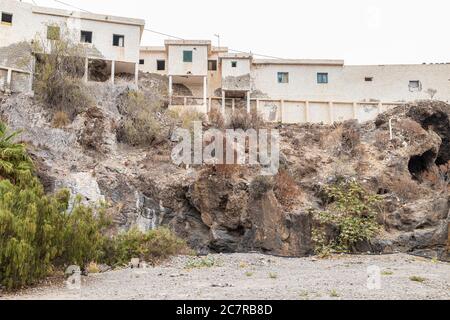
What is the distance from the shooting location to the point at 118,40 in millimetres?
35375

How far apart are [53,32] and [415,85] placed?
27.1 m

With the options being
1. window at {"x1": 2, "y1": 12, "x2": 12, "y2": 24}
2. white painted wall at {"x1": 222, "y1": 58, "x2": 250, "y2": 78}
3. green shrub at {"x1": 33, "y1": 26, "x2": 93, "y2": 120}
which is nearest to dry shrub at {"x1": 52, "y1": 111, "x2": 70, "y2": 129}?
green shrub at {"x1": 33, "y1": 26, "x2": 93, "y2": 120}

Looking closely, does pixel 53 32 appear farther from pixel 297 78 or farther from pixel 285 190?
pixel 285 190

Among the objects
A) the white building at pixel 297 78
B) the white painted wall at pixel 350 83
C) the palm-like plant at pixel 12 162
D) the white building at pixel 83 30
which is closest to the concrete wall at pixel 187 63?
the white building at pixel 297 78

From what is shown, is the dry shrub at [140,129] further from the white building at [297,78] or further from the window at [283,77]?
the window at [283,77]

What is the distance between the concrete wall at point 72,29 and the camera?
32.8 m

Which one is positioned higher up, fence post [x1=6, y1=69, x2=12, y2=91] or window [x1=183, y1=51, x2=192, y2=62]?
window [x1=183, y1=51, x2=192, y2=62]

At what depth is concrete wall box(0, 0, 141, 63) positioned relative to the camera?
32.8 m

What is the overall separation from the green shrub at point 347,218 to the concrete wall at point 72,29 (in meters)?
19.0

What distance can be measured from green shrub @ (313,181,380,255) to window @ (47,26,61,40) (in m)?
20.7

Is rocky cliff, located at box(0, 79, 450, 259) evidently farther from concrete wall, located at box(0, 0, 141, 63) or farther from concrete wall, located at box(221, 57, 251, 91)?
concrete wall, located at box(221, 57, 251, 91)
